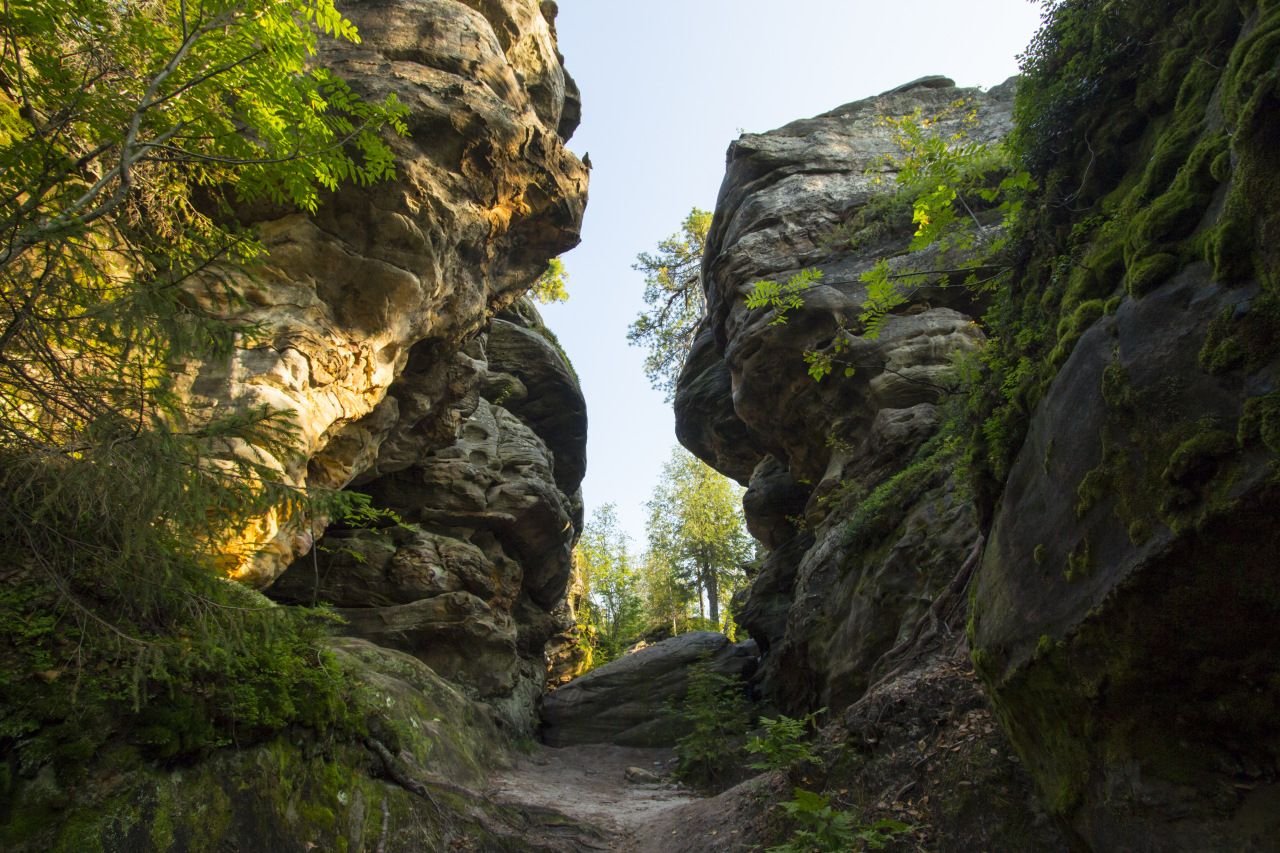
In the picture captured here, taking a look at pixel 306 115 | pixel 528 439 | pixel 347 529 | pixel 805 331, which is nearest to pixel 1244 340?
pixel 306 115

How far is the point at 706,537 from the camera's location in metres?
32.6

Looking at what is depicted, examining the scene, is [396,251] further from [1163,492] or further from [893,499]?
[1163,492]

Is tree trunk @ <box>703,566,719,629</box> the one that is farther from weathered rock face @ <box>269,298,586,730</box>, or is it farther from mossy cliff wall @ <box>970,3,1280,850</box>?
mossy cliff wall @ <box>970,3,1280,850</box>

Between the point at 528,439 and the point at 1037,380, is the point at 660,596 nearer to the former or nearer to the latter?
the point at 528,439

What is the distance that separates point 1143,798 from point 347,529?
1633cm

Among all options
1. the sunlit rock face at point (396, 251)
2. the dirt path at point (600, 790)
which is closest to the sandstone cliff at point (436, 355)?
the sunlit rock face at point (396, 251)

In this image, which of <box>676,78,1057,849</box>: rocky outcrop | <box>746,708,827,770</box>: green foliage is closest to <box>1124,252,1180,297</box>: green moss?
<box>676,78,1057,849</box>: rocky outcrop

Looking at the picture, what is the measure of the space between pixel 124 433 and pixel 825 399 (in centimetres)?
1444

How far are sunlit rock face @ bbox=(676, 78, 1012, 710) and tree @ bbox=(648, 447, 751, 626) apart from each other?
33.5 ft

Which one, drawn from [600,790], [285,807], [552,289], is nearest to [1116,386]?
[285,807]

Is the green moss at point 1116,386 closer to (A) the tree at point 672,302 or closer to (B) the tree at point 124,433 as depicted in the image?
(B) the tree at point 124,433

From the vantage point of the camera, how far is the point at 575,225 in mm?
16625

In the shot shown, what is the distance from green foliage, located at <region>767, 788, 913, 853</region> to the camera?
16.5 feet

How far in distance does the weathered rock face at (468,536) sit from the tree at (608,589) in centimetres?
721
